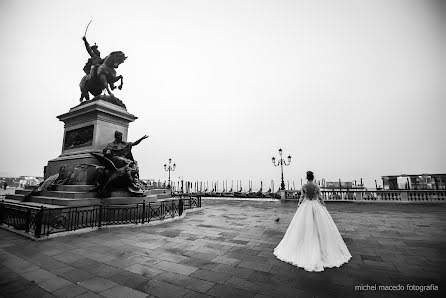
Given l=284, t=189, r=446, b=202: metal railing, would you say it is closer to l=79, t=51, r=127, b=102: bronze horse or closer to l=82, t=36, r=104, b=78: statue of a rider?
l=79, t=51, r=127, b=102: bronze horse

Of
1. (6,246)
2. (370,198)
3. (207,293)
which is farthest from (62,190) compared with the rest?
(370,198)

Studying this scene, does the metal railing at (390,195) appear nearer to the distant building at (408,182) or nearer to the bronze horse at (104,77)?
the distant building at (408,182)

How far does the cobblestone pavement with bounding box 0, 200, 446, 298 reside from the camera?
3.87 m

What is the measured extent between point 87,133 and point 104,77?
4368mm

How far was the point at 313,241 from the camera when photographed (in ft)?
18.1

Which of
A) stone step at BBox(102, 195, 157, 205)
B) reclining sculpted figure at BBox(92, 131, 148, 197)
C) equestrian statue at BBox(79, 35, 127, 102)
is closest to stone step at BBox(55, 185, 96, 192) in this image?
reclining sculpted figure at BBox(92, 131, 148, 197)

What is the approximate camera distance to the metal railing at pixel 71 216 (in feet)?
26.4

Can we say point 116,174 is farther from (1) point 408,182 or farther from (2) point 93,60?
(1) point 408,182

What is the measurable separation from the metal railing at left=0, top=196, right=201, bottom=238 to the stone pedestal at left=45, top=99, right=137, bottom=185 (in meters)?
2.70

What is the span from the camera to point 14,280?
422 cm

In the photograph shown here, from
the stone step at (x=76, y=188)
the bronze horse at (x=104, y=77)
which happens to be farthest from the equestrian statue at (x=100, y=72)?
the stone step at (x=76, y=188)

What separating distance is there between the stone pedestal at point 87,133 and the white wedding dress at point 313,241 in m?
11.0

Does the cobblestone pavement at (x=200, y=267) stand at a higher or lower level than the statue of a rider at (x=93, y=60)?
lower

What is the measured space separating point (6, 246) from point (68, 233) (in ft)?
5.77
